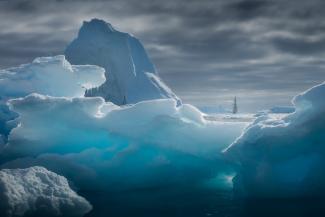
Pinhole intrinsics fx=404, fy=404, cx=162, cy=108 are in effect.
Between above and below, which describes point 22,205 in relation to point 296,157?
below

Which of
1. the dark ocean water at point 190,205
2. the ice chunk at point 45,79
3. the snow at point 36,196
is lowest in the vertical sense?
the dark ocean water at point 190,205

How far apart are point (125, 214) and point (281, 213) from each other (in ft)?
15.8

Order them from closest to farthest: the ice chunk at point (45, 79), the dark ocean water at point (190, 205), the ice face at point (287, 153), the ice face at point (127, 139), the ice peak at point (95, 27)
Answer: the dark ocean water at point (190, 205) → the ice face at point (287, 153) → the ice face at point (127, 139) → the ice chunk at point (45, 79) → the ice peak at point (95, 27)

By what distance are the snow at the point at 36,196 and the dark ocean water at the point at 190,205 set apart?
69 centimetres

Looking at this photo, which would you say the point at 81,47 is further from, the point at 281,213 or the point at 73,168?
the point at 281,213

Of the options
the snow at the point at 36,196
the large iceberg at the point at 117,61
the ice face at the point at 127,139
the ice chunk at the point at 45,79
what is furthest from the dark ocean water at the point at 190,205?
the large iceberg at the point at 117,61

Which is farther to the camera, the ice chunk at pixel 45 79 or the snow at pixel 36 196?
the ice chunk at pixel 45 79

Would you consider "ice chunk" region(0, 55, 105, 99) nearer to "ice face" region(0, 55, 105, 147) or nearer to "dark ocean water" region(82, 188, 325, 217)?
"ice face" region(0, 55, 105, 147)

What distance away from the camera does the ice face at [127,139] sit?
1606cm

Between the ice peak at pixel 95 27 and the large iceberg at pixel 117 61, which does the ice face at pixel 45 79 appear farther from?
the ice peak at pixel 95 27

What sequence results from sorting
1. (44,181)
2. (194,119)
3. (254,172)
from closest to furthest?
(44,181) → (254,172) → (194,119)

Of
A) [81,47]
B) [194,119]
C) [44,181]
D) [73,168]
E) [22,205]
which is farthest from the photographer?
[81,47]

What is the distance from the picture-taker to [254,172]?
1471 cm

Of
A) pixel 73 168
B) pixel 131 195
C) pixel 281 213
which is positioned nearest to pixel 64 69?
pixel 73 168
